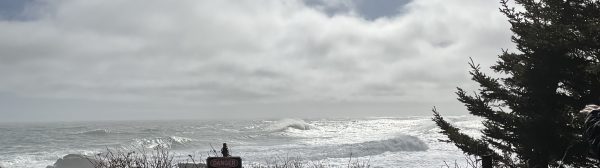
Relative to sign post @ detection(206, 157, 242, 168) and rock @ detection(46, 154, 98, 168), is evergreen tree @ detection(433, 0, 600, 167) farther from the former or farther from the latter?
rock @ detection(46, 154, 98, 168)

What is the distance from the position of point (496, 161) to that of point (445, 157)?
19261mm

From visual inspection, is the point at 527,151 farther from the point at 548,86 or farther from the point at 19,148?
the point at 19,148

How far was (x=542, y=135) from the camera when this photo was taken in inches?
396

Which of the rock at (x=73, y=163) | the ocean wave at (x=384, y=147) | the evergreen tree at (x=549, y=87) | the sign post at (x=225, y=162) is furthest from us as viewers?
the ocean wave at (x=384, y=147)

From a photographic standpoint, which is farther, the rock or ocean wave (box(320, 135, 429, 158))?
ocean wave (box(320, 135, 429, 158))

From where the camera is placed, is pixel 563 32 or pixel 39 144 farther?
pixel 39 144

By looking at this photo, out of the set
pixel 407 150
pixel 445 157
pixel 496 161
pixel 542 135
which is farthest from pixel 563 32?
pixel 407 150

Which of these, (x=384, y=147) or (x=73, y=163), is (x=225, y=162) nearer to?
(x=73, y=163)

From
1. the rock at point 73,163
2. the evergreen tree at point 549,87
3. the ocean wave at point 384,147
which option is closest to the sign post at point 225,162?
the evergreen tree at point 549,87

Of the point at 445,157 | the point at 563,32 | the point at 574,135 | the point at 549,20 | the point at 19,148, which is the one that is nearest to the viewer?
the point at 563,32

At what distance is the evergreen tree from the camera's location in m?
9.45

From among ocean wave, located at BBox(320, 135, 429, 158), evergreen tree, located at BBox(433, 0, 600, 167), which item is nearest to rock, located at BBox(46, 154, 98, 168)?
ocean wave, located at BBox(320, 135, 429, 158)

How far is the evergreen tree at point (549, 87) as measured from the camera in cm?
945

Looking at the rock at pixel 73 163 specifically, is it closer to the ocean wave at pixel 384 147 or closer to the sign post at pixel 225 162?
the ocean wave at pixel 384 147
